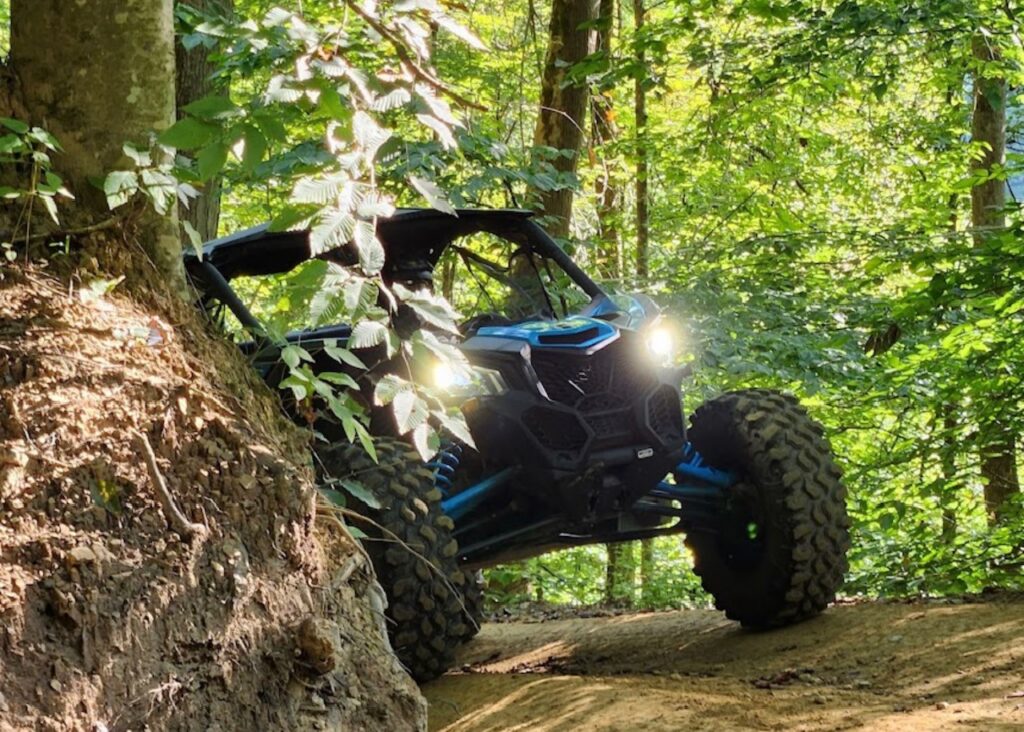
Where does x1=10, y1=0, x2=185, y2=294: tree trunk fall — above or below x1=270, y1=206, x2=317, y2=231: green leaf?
above

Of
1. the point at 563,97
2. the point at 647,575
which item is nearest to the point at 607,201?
the point at 647,575

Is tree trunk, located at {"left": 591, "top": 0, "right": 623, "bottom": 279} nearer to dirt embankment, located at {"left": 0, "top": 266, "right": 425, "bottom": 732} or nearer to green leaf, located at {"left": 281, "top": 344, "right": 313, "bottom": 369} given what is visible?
green leaf, located at {"left": 281, "top": 344, "right": 313, "bottom": 369}

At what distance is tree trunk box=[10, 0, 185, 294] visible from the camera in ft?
9.82

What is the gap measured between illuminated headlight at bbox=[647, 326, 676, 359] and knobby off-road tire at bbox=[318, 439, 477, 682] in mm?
1353

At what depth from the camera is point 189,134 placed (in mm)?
2492

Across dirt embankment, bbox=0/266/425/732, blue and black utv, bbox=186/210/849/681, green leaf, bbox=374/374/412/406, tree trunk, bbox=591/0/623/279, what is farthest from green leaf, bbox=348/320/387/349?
tree trunk, bbox=591/0/623/279

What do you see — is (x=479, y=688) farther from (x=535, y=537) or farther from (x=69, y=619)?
(x=69, y=619)

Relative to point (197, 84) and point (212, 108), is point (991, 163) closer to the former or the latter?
point (197, 84)

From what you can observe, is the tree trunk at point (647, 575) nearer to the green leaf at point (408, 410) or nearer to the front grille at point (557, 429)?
the front grille at point (557, 429)

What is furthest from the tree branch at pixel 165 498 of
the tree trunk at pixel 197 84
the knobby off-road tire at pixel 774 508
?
the tree trunk at pixel 197 84

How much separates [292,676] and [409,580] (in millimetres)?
2080

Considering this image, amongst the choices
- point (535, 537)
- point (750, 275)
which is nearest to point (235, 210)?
point (750, 275)

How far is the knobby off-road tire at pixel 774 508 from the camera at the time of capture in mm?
6098

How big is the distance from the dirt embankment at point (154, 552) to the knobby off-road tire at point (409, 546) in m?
1.59
